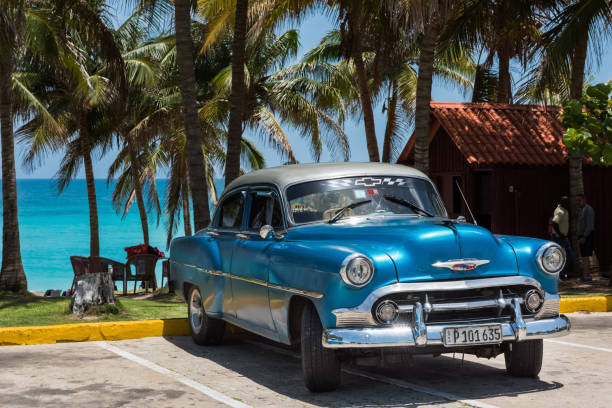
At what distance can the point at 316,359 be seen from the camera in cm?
667

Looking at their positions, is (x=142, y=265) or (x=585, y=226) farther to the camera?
(x=142, y=265)

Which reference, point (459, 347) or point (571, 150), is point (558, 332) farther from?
point (571, 150)

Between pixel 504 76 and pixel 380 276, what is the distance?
779 inches

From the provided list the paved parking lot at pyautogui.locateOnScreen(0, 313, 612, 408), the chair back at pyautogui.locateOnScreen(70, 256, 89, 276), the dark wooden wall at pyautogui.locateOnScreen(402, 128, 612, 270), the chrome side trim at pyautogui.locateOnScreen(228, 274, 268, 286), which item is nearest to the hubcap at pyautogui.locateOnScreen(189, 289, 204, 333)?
the paved parking lot at pyautogui.locateOnScreen(0, 313, 612, 408)

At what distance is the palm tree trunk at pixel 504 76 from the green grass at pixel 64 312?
1322 cm

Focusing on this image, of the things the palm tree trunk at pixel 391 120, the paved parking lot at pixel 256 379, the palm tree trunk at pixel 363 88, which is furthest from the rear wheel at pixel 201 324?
the palm tree trunk at pixel 391 120

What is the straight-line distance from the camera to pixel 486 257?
6.74m

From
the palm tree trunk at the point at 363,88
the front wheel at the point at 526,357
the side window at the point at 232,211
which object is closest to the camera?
the front wheel at the point at 526,357

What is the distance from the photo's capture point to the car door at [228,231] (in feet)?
28.4

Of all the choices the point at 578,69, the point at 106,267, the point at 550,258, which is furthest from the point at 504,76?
the point at 550,258

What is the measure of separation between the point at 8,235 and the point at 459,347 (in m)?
12.7

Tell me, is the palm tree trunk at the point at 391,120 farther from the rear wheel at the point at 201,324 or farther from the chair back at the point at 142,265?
the rear wheel at the point at 201,324

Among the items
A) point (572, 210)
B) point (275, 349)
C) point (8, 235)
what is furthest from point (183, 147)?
point (275, 349)

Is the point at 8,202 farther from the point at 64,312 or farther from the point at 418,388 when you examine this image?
the point at 418,388
